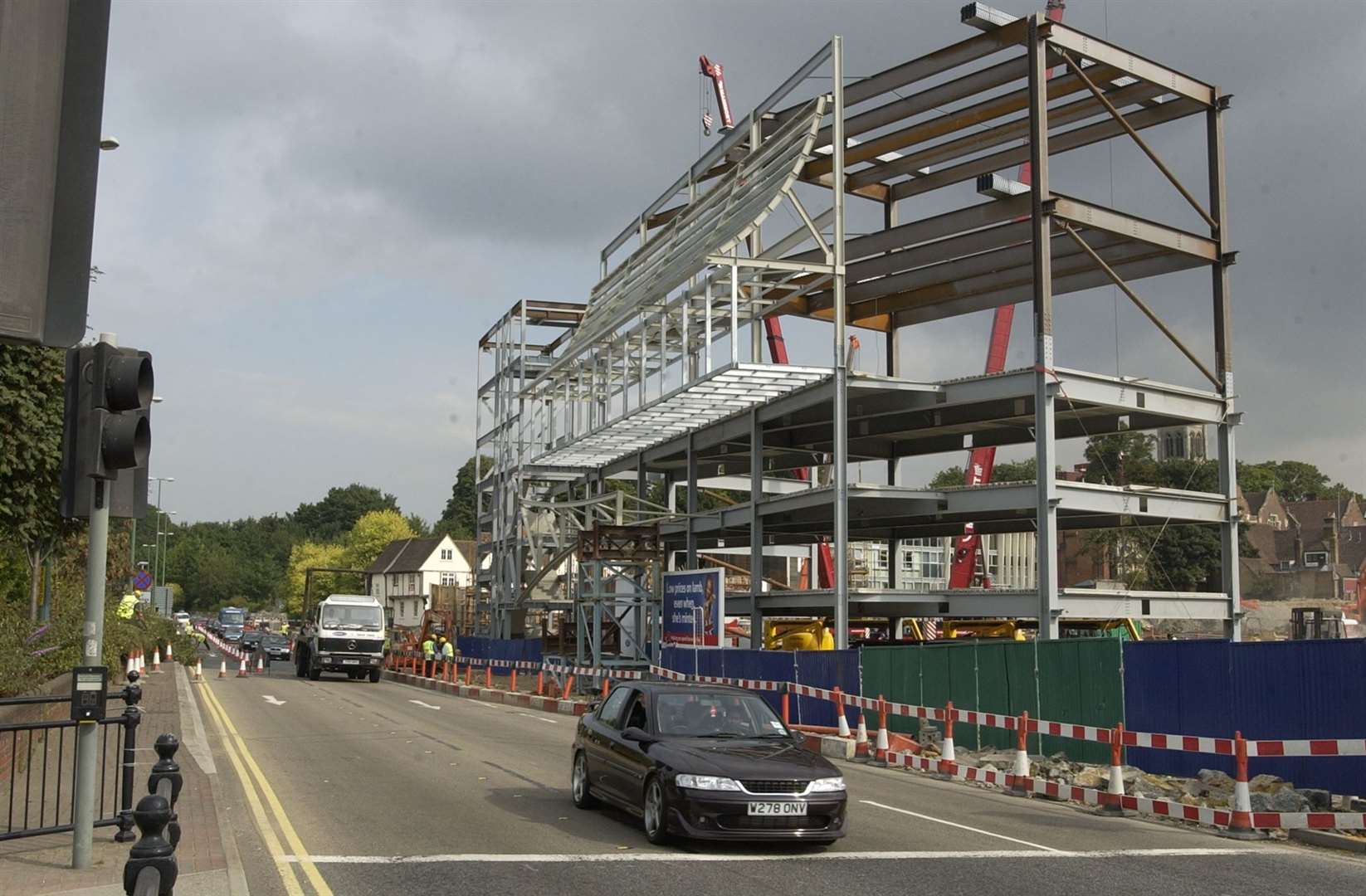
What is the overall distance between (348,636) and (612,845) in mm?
33003

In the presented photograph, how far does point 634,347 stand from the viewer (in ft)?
133

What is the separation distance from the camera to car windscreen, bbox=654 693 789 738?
11994mm

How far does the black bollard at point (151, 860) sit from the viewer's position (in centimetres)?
680

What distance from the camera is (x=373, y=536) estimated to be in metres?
126

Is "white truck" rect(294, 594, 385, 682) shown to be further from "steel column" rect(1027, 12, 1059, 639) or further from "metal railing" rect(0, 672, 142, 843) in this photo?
"metal railing" rect(0, 672, 142, 843)

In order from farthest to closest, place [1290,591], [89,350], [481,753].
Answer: [1290,591] < [481,753] < [89,350]

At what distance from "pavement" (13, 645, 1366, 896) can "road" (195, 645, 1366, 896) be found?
0.10 feet

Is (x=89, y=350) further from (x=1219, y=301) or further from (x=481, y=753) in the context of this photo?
(x=1219, y=301)

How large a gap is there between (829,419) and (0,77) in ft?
127

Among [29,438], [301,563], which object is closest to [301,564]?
[301,563]

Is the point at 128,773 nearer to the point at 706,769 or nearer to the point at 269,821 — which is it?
the point at 269,821

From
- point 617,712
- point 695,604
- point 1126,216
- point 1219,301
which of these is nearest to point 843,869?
point 617,712

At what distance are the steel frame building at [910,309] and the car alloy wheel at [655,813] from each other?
67.4 ft

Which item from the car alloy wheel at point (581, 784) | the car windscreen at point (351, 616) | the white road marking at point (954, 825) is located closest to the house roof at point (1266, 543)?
the car windscreen at point (351, 616)
